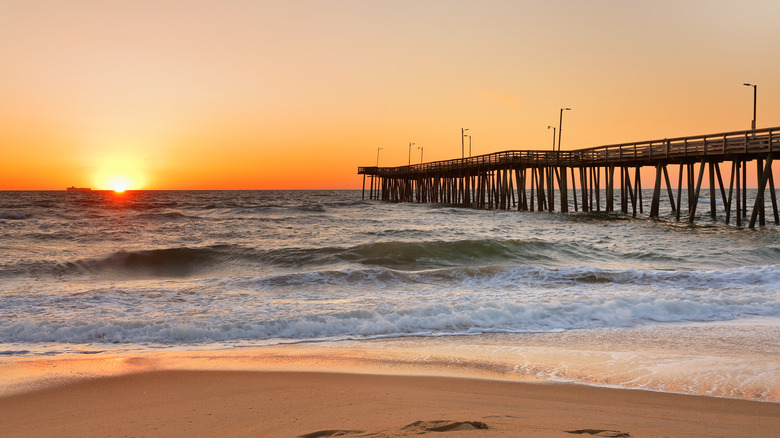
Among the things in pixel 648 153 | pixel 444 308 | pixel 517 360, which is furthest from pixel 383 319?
pixel 648 153

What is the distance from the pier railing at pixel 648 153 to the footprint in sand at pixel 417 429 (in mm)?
24713

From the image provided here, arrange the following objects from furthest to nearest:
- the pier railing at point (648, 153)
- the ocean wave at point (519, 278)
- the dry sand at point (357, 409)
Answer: the pier railing at point (648, 153), the ocean wave at point (519, 278), the dry sand at point (357, 409)

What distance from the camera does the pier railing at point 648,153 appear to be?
81.8 ft

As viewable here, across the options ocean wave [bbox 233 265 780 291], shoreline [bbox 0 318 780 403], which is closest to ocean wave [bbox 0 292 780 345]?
shoreline [bbox 0 318 780 403]

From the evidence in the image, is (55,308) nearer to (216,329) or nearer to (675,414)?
(216,329)

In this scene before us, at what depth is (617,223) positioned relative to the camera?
33.2m

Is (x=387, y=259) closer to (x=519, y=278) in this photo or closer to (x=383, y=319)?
(x=519, y=278)

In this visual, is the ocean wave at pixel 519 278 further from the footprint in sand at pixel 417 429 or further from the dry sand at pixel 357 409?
the footprint in sand at pixel 417 429

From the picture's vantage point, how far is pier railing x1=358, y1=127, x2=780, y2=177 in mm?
24922

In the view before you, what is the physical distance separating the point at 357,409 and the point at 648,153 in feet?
103

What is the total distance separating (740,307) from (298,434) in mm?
9198

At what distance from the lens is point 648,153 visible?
32.2 metres

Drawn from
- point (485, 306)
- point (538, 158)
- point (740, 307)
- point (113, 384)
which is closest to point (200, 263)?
point (485, 306)

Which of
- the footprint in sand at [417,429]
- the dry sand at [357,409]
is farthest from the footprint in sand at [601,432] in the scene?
the footprint in sand at [417,429]
